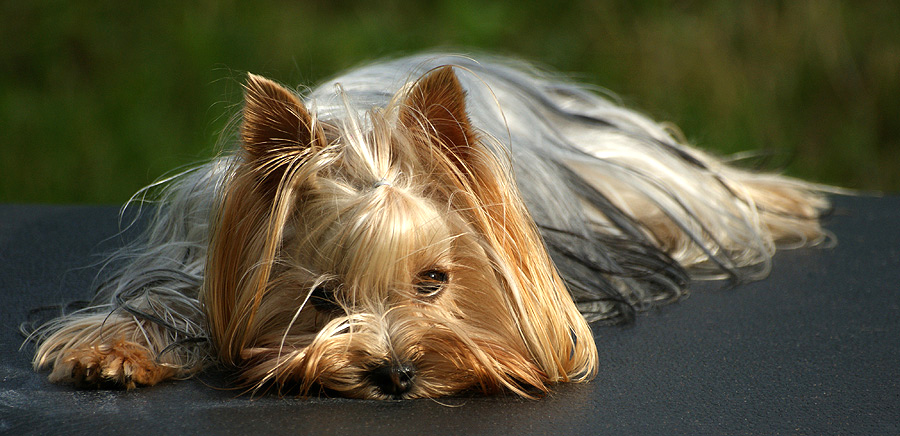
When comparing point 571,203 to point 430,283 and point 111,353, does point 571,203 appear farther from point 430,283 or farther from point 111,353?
point 111,353

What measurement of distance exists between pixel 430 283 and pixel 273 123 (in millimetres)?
341

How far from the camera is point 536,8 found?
5461mm

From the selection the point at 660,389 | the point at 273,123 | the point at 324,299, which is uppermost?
the point at 273,123

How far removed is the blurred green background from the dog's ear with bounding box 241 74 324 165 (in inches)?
122

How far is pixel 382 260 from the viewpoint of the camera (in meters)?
1.36

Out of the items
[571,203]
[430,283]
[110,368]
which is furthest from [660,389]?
[110,368]

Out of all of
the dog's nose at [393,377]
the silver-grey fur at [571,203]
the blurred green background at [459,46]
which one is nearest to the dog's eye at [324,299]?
the dog's nose at [393,377]

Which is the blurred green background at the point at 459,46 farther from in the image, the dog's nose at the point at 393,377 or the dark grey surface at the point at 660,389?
the dog's nose at the point at 393,377

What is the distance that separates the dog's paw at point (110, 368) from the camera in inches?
56.0

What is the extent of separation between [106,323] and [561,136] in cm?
116

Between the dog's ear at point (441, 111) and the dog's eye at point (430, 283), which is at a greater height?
the dog's ear at point (441, 111)

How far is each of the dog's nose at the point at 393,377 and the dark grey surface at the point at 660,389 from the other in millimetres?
24

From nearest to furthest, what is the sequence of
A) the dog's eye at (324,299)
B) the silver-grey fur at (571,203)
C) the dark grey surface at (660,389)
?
1. the dark grey surface at (660,389)
2. the dog's eye at (324,299)
3. the silver-grey fur at (571,203)

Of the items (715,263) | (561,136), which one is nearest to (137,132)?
(561,136)
